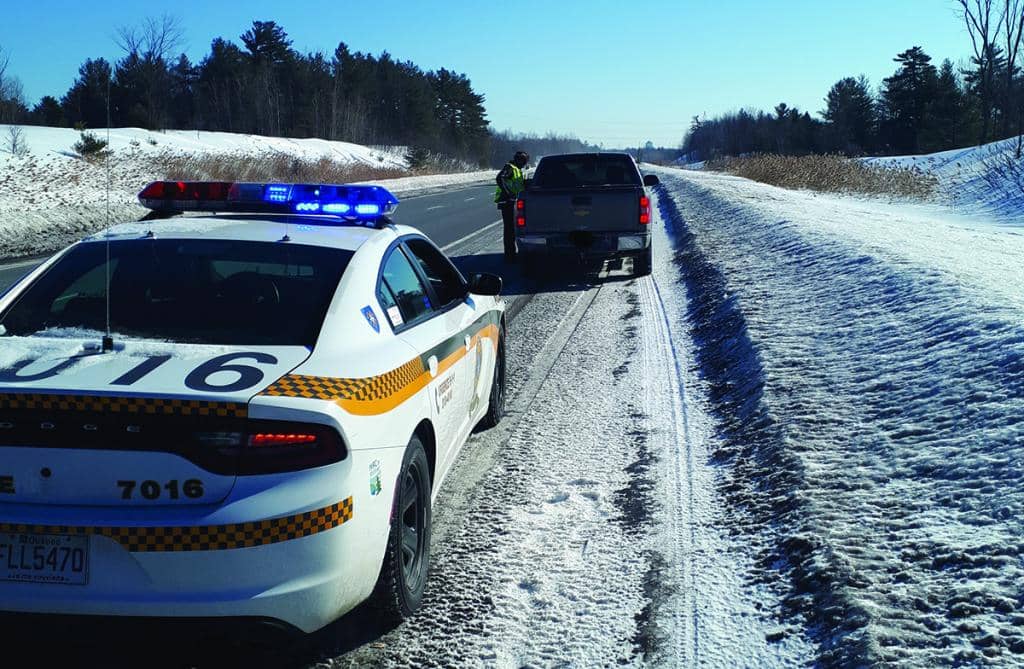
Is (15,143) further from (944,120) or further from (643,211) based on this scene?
(944,120)

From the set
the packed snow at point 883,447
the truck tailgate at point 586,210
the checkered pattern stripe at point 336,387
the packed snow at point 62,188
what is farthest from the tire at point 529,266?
the checkered pattern stripe at point 336,387

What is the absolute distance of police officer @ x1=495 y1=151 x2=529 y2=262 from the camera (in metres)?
15.2

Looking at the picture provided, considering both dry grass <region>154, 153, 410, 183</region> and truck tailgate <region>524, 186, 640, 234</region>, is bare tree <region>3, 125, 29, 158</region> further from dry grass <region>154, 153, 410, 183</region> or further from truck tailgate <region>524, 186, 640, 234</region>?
truck tailgate <region>524, 186, 640, 234</region>

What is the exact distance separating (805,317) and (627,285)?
4850mm

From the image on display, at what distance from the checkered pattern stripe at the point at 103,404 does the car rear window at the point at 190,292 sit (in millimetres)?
606

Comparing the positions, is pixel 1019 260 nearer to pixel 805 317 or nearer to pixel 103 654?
pixel 805 317

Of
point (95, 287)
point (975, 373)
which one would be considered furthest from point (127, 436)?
point (975, 373)

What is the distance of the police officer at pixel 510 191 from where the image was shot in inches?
600

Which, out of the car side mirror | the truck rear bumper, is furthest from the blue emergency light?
the truck rear bumper

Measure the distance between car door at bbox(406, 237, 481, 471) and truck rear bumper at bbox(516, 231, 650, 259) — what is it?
793 centimetres

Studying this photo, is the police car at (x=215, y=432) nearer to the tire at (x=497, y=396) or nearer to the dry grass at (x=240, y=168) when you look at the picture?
the tire at (x=497, y=396)

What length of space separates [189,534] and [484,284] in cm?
303

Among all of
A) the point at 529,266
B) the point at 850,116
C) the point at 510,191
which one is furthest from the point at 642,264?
the point at 850,116

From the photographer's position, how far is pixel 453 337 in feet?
15.1
